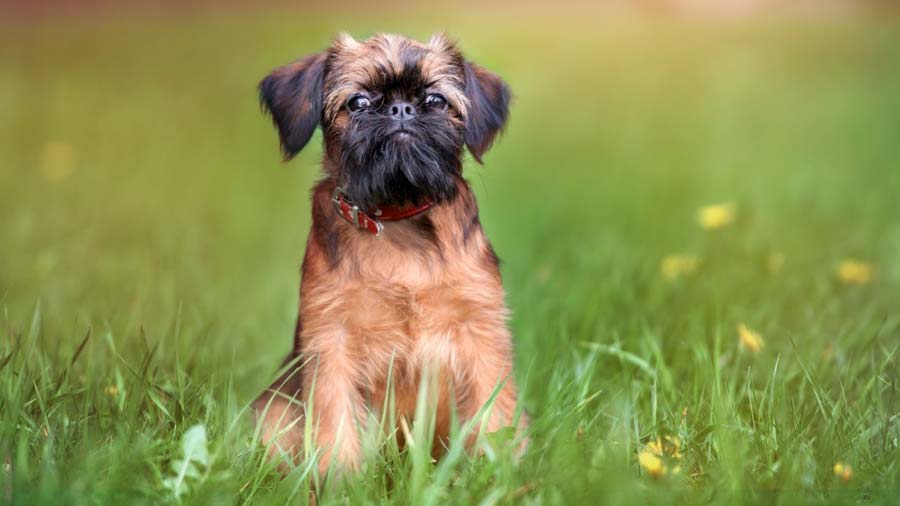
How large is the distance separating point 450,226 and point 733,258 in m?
2.45

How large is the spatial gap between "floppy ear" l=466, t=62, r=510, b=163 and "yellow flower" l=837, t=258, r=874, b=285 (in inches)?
91.8

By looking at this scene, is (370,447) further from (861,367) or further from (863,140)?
(863,140)

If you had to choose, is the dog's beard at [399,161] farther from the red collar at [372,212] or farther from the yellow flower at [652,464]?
the yellow flower at [652,464]

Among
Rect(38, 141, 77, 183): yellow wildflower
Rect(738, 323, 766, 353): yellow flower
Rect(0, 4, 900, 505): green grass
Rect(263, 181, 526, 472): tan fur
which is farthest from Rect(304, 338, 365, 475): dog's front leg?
Rect(38, 141, 77, 183): yellow wildflower

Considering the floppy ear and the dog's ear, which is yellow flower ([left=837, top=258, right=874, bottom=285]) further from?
the dog's ear

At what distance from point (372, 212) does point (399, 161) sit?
0.87ft

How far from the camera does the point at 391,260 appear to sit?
3350 millimetres

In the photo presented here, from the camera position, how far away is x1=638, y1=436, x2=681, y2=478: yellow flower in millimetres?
2877

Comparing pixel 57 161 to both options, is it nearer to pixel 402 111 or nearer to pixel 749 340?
pixel 402 111

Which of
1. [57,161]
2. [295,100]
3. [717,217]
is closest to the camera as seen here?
[295,100]

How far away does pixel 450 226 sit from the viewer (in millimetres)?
3432

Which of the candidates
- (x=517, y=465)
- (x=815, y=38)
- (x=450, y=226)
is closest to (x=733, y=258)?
(x=450, y=226)

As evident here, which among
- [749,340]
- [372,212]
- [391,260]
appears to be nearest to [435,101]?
[372,212]

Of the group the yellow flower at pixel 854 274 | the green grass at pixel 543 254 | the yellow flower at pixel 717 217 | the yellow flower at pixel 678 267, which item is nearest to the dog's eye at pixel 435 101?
the green grass at pixel 543 254
